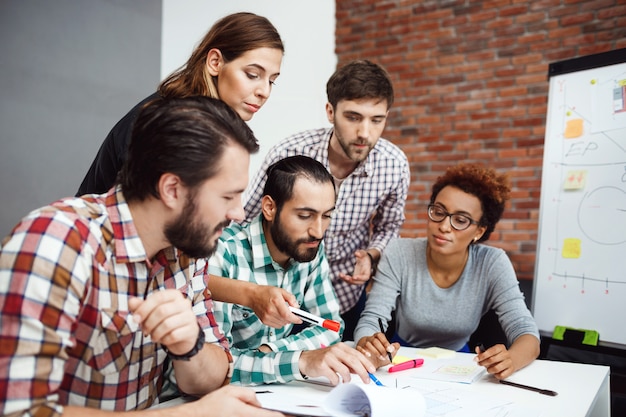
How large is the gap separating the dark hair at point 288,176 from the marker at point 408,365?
A: 63 centimetres

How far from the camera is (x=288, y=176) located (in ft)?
6.04

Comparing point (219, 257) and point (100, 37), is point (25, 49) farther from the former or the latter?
point (219, 257)

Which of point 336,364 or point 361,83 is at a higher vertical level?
point 361,83

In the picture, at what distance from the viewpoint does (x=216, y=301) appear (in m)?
1.48

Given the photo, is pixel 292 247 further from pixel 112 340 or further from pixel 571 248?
pixel 571 248

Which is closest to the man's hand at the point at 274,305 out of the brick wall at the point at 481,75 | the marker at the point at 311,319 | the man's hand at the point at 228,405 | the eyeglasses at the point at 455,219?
the marker at the point at 311,319

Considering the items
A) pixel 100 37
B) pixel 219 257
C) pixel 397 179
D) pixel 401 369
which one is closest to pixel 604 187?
pixel 397 179

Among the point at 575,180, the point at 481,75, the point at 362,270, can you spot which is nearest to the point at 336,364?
the point at 362,270

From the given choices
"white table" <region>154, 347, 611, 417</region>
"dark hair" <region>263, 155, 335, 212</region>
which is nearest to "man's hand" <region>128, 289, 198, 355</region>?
"white table" <region>154, 347, 611, 417</region>

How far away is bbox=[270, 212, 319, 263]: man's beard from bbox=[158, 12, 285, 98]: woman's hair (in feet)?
Answer: 1.55

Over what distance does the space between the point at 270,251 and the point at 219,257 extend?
7.7 inches

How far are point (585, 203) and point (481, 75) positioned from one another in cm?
256

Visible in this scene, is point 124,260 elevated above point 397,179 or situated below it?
below

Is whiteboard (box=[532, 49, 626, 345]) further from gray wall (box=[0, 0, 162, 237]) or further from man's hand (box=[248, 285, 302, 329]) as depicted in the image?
gray wall (box=[0, 0, 162, 237])
